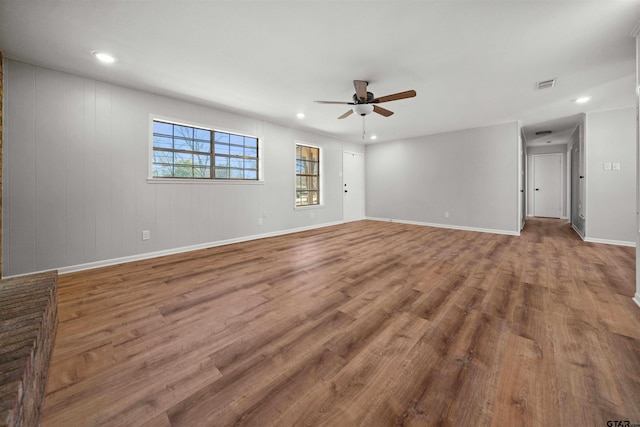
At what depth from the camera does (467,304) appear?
6.74 feet

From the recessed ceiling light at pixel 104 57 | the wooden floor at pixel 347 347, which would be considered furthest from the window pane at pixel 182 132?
the wooden floor at pixel 347 347

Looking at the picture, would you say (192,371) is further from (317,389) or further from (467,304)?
(467,304)

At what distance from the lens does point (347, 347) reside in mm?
1505

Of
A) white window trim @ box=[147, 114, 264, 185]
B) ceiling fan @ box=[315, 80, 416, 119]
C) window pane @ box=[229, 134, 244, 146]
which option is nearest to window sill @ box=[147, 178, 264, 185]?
white window trim @ box=[147, 114, 264, 185]

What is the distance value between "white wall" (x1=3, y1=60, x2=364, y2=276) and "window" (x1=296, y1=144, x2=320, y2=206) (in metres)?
1.85

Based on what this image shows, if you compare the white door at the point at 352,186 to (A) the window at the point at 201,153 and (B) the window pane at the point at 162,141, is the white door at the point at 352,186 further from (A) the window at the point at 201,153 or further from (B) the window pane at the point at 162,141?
(B) the window pane at the point at 162,141

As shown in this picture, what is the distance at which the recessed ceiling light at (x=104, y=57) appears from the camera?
2566mm

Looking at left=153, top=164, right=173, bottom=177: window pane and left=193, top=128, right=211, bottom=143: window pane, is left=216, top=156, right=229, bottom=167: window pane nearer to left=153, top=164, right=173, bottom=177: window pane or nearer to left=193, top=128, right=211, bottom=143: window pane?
left=193, top=128, right=211, bottom=143: window pane

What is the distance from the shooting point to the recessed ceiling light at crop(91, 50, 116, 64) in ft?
8.42

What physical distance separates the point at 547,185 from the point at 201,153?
10311 millimetres

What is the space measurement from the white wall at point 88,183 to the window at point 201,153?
18cm

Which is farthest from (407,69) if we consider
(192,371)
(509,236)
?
(509,236)

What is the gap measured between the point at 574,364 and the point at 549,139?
8366 millimetres

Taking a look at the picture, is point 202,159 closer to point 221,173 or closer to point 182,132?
point 221,173
